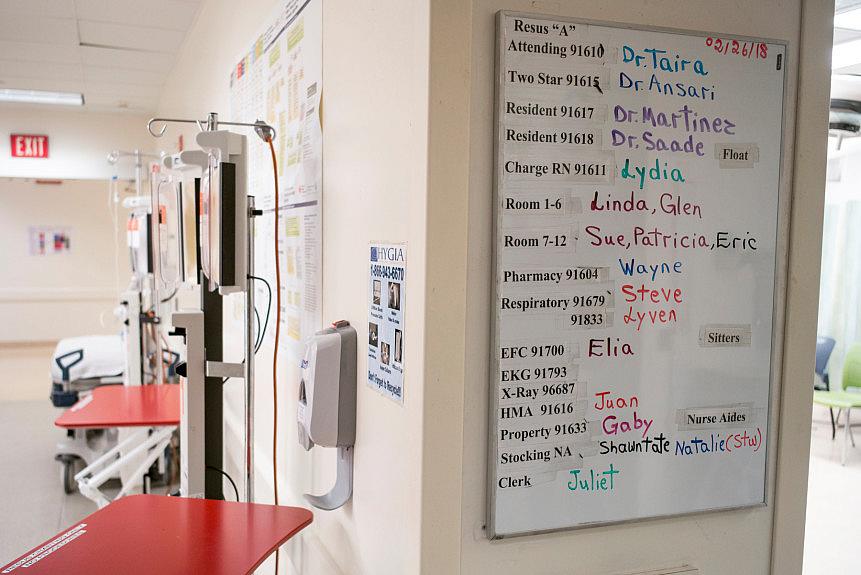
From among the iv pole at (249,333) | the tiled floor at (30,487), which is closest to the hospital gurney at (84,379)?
the tiled floor at (30,487)

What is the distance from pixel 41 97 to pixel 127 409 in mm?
4798

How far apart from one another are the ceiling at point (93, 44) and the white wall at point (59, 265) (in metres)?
2.36

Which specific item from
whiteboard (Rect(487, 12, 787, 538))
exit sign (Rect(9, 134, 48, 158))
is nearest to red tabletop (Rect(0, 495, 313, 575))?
whiteboard (Rect(487, 12, 787, 538))

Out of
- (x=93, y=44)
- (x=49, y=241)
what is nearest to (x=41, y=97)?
(x=93, y=44)

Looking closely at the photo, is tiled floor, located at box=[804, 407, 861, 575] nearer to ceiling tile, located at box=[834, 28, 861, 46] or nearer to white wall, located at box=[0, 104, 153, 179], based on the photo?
ceiling tile, located at box=[834, 28, 861, 46]

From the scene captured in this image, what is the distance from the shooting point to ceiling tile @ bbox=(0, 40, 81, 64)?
5039mm

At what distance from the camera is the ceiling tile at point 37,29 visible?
14.4 ft

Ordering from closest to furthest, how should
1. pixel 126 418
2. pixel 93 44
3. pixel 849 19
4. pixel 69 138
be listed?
pixel 126 418 → pixel 849 19 → pixel 93 44 → pixel 69 138

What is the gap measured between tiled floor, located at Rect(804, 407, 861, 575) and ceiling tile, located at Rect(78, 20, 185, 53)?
15.8 feet

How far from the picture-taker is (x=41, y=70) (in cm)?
583

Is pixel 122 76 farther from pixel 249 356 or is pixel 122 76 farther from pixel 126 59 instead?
pixel 249 356

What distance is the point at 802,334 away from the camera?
1.65 m

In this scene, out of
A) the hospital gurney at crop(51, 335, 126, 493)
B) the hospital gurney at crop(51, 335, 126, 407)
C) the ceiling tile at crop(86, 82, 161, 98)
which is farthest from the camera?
the ceiling tile at crop(86, 82, 161, 98)

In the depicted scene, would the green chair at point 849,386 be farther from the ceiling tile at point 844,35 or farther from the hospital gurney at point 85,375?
the hospital gurney at point 85,375
